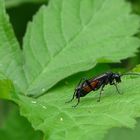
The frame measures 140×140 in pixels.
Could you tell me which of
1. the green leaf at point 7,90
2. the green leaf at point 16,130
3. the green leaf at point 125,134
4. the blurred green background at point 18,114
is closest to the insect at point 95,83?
the blurred green background at point 18,114

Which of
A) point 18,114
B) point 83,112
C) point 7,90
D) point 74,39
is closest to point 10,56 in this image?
point 74,39

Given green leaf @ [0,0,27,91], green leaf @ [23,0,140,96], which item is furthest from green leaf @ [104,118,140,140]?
green leaf @ [0,0,27,91]

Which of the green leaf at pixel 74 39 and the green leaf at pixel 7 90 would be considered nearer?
the green leaf at pixel 7 90

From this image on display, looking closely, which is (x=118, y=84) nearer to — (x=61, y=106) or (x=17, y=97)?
(x=61, y=106)

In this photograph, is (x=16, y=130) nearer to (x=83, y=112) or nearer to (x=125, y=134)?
(x=125, y=134)

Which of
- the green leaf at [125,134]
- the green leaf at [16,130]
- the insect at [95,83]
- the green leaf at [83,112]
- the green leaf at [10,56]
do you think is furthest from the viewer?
the green leaf at [125,134]

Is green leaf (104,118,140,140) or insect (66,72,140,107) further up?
insect (66,72,140,107)

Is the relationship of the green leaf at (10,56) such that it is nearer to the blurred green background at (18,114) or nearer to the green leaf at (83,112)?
the green leaf at (83,112)

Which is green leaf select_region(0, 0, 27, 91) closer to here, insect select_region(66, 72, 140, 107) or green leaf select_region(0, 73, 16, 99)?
insect select_region(66, 72, 140, 107)
